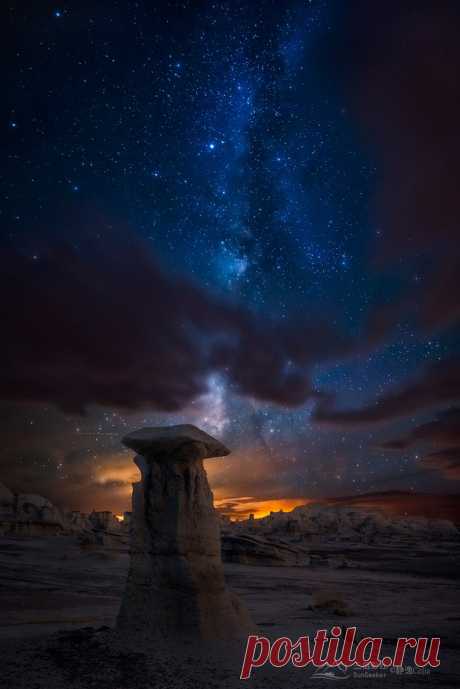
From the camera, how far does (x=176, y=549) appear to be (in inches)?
430

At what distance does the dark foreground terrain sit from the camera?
27.9 ft

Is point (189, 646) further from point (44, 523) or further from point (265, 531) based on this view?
point (265, 531)

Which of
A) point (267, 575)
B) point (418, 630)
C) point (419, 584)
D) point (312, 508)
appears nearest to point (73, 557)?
point (267, 575)

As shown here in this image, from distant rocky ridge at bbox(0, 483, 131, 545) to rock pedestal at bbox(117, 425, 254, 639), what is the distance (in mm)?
39829

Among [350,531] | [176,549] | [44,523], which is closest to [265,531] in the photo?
[350,531]

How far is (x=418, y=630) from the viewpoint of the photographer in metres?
14.6

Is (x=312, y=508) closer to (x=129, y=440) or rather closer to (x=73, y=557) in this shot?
(x=73, y=557)

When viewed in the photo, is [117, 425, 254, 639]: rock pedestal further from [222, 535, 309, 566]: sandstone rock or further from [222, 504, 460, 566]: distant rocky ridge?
[222, 504, 460, 566]: distant rocky ridge

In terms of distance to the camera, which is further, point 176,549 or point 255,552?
point 255,552

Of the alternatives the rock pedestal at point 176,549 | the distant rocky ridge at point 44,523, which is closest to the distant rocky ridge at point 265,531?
the distant rocky ridge at point 44,523

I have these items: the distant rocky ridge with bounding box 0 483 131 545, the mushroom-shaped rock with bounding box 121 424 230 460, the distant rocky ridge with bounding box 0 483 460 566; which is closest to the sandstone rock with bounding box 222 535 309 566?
the distant rocky ridge with bounding box 0 483 460 566

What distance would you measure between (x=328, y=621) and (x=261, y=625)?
2.54 m

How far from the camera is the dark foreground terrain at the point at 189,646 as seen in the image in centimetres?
851

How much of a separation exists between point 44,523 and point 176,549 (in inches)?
2075
